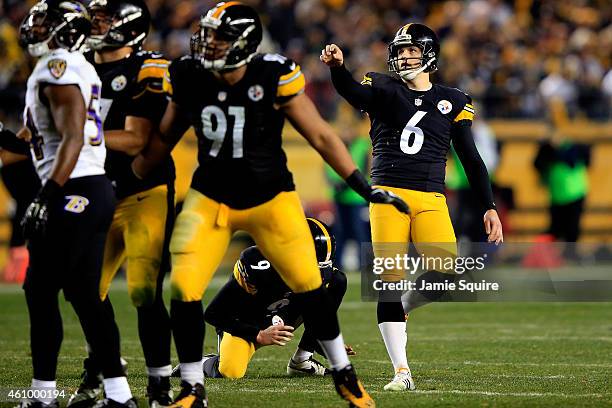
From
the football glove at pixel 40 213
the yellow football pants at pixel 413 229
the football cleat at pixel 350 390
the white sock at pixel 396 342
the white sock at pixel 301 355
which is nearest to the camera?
the football glove at pixel 40 213

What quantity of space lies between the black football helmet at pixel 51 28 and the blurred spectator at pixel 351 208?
8.93 meters

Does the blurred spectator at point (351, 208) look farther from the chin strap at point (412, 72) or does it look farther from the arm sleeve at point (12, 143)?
the arm sleeve at point (12, 143)

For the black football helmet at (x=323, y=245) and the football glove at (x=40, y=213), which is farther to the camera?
the black football helmet at (x=323, y=245)

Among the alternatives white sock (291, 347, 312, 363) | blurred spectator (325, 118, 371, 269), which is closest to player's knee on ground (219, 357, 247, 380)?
white sock (291, 347, 312, 363)

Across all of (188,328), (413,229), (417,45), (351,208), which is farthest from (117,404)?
(351,208)

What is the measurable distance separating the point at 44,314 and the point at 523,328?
16.2 ft

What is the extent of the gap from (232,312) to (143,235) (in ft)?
4.98

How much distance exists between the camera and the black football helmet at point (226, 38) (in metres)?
5.04

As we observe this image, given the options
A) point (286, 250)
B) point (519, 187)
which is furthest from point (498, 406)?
point (519, 187)

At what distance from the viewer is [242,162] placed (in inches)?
202

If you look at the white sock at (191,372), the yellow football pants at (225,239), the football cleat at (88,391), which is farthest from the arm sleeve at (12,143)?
the white sock at (191,372)

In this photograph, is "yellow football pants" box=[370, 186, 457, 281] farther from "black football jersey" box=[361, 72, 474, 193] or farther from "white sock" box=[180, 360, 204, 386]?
"white sock" box=[180, 360, 204, 386]

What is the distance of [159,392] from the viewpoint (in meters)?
5.40

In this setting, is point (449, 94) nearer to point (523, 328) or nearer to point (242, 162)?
point (242, 162)
